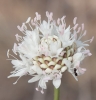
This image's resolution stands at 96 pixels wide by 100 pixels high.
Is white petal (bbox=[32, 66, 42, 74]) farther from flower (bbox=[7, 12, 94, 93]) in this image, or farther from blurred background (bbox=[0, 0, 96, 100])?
blurred background (bbox=[0, 0, 96, 100])

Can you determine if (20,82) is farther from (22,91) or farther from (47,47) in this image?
(47,47)

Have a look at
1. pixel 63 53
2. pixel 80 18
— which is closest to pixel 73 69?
pixel 63 53

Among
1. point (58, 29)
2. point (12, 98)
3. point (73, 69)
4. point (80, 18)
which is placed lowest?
point (73, 69)

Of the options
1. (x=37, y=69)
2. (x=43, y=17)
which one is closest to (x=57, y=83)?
(x=37, y=69)

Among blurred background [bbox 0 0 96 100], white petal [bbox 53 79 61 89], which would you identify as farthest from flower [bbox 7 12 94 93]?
blurred background [bbox 0 0 96 100]

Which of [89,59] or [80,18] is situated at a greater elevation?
[80,18]

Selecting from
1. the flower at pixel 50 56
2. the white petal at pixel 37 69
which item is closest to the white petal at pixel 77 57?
the flower at pixel 50 56

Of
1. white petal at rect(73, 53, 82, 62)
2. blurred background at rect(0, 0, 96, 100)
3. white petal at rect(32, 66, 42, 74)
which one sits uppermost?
blurred background at rect(0, 0, 96, 100)

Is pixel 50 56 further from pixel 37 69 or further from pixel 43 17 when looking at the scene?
pixel 43 17
